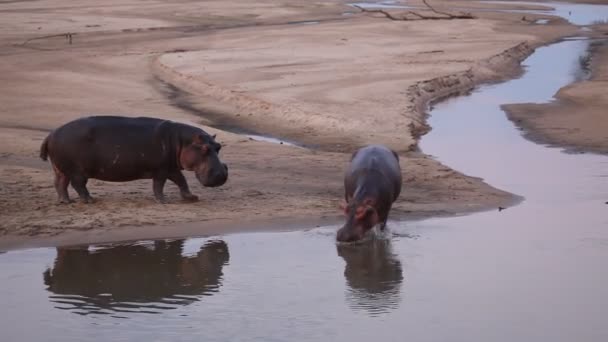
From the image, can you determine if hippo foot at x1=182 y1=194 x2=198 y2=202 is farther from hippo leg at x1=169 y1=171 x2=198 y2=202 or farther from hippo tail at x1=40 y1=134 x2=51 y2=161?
hippo tail at x1=40 y1=134 x2=51 y2=161

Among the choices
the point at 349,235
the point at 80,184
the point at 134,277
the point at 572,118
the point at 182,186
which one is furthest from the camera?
the point at 572,118

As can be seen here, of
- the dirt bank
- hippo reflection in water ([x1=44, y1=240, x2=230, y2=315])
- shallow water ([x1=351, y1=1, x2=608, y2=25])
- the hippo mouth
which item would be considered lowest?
shallow water ([x1=351, y1=1, x2=608, y2=25])

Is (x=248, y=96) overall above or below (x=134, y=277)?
below

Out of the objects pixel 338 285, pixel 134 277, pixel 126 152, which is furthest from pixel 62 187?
pixel 338 285

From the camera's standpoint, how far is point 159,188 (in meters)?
12.8

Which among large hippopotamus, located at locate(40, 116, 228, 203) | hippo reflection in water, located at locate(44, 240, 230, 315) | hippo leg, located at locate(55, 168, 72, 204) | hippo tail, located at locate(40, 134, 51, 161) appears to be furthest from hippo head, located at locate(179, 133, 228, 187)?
hippo tail, located at locate(40, 134, 51, 161)

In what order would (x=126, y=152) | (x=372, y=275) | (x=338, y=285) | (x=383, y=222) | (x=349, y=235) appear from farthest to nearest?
(x=126, y=152)
(x=383, y=222)
(x=349, y=235)
(x=372, y=275)
(x=338, y=285)

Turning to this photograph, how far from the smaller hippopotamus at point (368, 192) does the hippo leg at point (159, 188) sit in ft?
6.87

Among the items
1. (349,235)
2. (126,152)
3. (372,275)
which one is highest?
(126,152)

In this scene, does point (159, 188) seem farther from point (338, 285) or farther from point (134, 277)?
point (338, 285)

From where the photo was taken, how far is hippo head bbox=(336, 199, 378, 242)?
37.1 ft

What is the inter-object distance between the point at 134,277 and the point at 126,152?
7.56ft

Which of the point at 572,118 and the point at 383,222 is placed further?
the point at 572,118

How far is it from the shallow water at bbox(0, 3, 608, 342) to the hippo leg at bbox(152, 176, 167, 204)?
1160 mm
